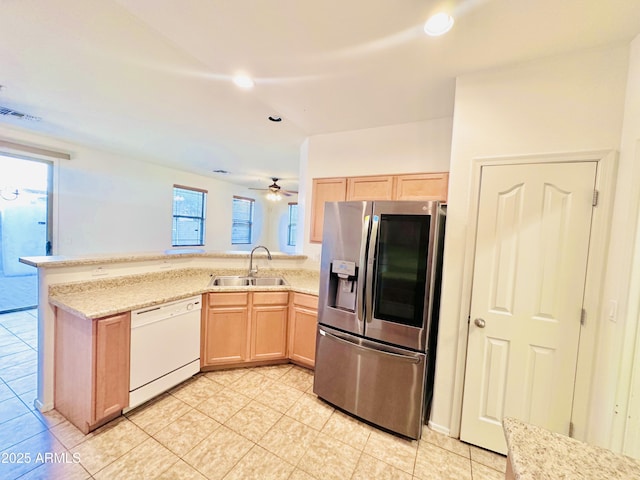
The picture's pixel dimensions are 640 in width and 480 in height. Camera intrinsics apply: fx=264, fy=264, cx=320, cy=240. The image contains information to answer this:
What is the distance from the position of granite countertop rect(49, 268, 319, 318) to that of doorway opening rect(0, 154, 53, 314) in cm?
276

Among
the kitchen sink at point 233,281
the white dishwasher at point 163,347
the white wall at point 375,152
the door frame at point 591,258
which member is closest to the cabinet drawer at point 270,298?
the kitchen sink at point 233,281

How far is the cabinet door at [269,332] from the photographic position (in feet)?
9.07

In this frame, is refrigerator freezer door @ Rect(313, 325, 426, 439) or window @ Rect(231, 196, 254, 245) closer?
refrigerator freezer door @ Rect(313, 325, 426, 439)

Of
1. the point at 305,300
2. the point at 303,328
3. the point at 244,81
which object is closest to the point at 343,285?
the point at 305,300

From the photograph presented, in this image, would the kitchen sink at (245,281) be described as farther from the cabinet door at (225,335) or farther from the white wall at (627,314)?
the white wall at (627,314)

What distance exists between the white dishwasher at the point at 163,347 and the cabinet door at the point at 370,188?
2.04 metres

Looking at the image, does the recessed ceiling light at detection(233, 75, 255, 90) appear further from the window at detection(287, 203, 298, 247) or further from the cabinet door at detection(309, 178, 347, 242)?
the window at detection(287, 203, 298, 247)

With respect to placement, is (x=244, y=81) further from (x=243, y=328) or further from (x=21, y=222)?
(x=21, y=222)

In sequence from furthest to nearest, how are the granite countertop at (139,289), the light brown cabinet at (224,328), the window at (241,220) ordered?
the window at (241,220)
the light brown cabinet at (224,328)
the granite countertop at (139,289)

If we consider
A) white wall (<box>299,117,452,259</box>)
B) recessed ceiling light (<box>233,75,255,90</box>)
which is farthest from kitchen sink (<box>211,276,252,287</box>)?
recessed ceiling light (<box>233,75,255,90</box>)

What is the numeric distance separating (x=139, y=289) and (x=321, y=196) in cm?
219

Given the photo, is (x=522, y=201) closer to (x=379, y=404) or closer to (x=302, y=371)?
(x=379, y=404)

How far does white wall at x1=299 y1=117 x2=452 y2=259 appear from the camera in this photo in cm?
276

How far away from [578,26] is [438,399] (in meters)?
2.50
